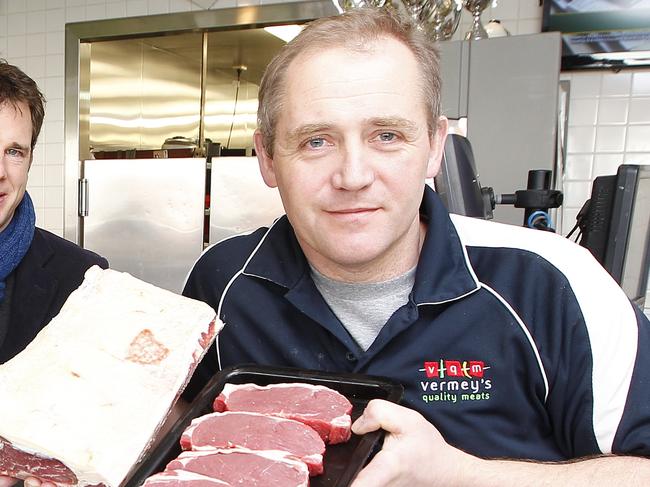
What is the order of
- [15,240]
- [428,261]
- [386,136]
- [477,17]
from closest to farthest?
1. [386,136]
2. [428,261]
3. [15,240]
4. [477,17]

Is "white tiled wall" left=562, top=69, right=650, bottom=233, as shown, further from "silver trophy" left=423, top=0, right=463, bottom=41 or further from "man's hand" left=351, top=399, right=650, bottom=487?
"man's hand" left=351, top=399, right=650, bottom=487

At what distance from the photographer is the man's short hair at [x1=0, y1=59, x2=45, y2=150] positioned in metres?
1.74

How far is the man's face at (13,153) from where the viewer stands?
5.68ft

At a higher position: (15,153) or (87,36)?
(87,36)

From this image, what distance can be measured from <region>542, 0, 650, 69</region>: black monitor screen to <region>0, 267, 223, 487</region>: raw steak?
282cm

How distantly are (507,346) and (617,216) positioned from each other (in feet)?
2.00

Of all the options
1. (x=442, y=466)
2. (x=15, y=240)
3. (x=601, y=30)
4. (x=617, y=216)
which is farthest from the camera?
(x=601, y=30)

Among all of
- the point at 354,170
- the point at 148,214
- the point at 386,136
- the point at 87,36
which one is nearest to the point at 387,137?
the point at 386,136

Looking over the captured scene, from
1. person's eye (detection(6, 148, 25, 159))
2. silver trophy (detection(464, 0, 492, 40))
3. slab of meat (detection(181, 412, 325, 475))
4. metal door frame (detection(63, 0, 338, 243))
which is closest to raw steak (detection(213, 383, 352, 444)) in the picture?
slab of meat (detection(181, 412, 325, 475))

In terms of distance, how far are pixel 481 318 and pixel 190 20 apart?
330 cm

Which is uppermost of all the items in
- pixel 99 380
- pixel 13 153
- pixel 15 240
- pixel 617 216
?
pixel 13 153

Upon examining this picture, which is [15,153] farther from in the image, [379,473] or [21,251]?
[379,473]

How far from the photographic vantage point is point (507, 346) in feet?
3.80

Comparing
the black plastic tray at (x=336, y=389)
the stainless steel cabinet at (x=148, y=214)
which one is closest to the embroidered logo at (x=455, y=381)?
the black plastic tray at (x=336, y=389)
